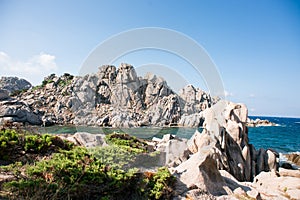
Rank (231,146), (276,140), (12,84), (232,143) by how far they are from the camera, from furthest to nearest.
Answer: (12,84) → (276,140) → (232,143) → (231,146)

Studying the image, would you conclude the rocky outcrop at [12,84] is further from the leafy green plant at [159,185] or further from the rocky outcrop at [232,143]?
the leafy green plant at [159,185]

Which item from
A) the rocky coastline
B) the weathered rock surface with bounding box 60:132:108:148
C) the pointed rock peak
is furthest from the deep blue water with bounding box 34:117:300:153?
the weathered rock surface with bounding box 60:132:108:148

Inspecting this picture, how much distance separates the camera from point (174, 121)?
63625 millimetres

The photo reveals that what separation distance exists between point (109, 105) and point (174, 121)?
20.5 metres

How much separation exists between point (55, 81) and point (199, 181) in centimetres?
8528

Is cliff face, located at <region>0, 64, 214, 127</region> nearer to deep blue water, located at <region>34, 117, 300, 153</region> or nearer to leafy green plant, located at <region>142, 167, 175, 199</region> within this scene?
deep blue water, located at <region>34, 117, 300, 153</region>

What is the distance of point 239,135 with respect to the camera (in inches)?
653

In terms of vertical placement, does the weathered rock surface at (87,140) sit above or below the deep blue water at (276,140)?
above

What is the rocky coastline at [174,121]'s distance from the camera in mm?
7602

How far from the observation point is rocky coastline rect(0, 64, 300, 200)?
760 centimetres

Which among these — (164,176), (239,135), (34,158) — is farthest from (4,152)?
(239,135)

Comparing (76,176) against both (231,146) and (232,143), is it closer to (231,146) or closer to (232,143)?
(231,146)

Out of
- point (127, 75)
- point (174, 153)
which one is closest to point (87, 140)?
point (174, 153)

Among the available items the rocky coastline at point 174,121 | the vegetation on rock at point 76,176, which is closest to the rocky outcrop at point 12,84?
the rocky coastline at point 174,121
